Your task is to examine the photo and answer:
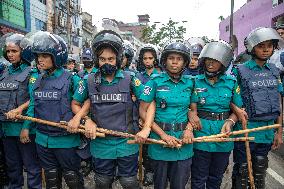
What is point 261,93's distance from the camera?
11.9 ft

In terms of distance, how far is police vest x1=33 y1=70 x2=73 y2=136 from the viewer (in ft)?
11.1

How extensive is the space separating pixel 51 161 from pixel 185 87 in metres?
1.79

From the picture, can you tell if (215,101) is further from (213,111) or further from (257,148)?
(257,148)

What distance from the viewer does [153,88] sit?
3.12 meters

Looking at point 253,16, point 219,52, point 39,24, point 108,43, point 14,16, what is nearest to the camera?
point 108,43

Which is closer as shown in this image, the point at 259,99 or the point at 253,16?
the point at 259,99

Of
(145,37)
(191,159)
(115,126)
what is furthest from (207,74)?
(145,37)

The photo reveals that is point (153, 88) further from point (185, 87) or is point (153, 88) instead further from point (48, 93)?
point (48, 93)

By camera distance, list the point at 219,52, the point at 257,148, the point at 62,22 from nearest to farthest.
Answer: the point at 219,52, the point at 257,148, the point at 62,22

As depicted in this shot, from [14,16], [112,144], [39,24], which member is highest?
[39,24]

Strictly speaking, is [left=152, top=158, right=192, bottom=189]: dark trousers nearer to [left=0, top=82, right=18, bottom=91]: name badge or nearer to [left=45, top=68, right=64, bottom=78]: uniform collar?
[left=45, top=68, right=64, bottom=78]: uniform collar

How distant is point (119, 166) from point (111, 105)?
0.67 meters

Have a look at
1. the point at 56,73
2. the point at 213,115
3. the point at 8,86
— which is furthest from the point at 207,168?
the point at 8,86

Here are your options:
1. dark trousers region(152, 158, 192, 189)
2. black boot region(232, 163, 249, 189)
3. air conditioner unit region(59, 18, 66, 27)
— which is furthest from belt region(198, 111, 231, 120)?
air conditioner unit region(59, 18, 66, 27)
